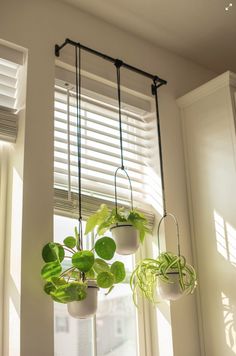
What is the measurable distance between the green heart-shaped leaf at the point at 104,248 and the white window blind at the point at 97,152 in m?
0.34

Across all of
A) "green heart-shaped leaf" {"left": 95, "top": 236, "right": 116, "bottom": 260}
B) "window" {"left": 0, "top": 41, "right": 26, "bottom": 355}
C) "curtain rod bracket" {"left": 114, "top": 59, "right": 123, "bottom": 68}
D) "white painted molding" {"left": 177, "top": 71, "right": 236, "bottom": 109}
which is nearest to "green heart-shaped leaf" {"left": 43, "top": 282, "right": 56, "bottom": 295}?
"window" {"left": 0, "top": 41, "right": 26, "bottom": 355}

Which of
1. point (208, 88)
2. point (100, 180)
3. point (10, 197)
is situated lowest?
point (10, 197)

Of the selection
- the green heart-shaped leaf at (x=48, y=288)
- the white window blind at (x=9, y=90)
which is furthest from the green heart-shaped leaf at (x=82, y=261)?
the white window blind at (x=9, y=90)

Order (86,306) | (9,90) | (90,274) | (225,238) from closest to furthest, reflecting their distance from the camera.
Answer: (86,306) < (90,274) < (9,90) < (225,238)

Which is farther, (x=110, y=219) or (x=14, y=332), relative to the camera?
(x=110, y=219)

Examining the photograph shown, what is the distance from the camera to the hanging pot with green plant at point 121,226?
225 centimetres

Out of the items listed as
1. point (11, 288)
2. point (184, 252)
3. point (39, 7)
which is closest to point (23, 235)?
point (11, 288)

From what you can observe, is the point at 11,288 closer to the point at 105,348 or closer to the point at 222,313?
the point at 105,348

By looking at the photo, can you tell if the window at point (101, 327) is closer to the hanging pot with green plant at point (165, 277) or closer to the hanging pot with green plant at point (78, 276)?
the hanging pot with green plant at point (165, 277)

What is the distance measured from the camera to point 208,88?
2.91 m

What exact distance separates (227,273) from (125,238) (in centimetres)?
68

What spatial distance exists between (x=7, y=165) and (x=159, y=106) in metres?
1.00

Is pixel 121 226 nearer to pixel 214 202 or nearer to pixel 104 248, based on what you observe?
pixel 104 248

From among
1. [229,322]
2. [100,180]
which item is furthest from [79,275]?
[229,322]
